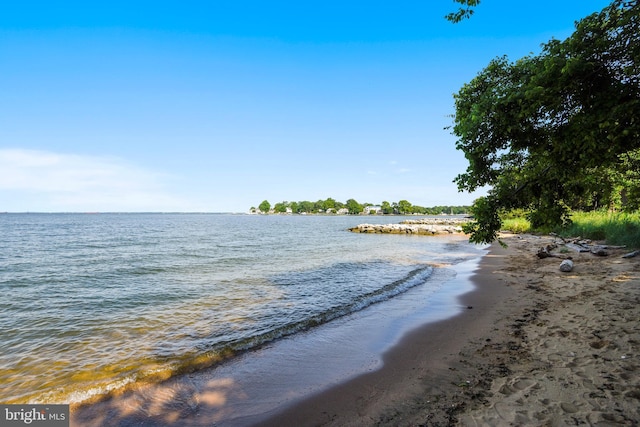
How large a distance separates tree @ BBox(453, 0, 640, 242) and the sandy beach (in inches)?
97.7

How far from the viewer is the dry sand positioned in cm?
406

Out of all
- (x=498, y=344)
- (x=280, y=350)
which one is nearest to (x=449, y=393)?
(x=498, y=344)

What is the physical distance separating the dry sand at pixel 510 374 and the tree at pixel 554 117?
97.4 inches

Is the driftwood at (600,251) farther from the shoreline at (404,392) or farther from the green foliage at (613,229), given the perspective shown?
the shoreline at (404,392)

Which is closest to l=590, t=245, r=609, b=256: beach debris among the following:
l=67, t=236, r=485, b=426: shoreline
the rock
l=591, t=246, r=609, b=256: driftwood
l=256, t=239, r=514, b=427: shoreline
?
l=591, t=246, r=609, b=256: driftwood

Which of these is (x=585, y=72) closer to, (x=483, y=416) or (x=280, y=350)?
(x=483, y=416)

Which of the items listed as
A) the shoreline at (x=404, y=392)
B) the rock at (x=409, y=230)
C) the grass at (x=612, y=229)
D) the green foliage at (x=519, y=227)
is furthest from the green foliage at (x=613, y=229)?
the rock at (x=409, y=230)

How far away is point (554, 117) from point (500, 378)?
5.32 m

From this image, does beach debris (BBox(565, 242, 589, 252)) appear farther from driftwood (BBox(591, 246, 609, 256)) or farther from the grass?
the grass

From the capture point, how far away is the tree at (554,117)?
17.1ft

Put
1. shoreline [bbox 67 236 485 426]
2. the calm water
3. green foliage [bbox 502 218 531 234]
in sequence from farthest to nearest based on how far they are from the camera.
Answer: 1. green foliage [bbox 502 218 531 234]
2. the calm water
3. shoreline [bbox 67 236 485 426]

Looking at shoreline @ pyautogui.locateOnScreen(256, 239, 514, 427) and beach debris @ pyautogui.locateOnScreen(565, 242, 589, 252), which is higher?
beach debris @ pyautogui.locateOnScreen(565, 242, 589, 252)

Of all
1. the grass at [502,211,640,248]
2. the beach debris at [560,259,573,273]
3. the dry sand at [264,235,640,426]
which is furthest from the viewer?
the grass at [502,211,640,248]

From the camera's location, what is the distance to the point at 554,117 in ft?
21.0
